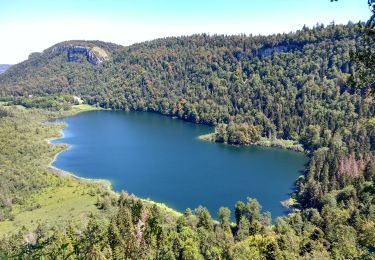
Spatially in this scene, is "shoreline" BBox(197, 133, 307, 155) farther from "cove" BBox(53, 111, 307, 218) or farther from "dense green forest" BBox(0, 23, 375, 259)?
"cove" BBox(53, 111, 307, 218)

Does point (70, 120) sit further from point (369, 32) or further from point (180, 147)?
point (369, 32)

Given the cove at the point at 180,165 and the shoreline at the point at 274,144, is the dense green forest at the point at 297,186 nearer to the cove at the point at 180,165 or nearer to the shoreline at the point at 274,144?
the shoreline at the point at 274,144

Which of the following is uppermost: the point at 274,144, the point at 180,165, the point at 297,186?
the point at 180,165

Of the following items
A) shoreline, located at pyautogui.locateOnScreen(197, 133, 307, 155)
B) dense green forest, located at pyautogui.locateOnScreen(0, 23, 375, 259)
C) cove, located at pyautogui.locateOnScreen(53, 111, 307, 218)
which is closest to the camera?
dense green forest, located at pyautogui.locateOnScreen(0, 23, 375, 259)

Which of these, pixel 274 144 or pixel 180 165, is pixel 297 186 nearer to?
pixel 180 165

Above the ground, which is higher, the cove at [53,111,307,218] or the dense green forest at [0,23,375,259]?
the dense green forest at [0,23,375,259]

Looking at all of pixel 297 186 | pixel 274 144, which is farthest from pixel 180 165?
pixel 274 144

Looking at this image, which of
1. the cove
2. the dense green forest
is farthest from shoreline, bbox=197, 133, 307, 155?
the cove

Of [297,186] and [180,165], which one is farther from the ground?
[180,165]
